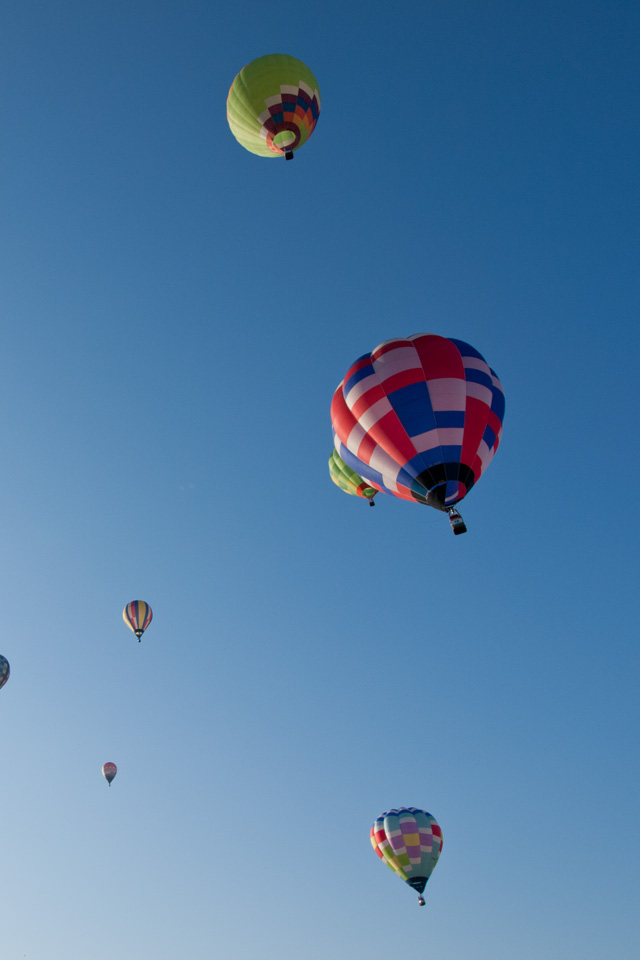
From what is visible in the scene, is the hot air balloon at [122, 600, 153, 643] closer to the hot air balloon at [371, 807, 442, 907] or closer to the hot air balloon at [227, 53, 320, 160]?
the hot air balloon at [371, 807, 442, 907]

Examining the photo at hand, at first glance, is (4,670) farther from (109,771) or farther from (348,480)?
(348,480)

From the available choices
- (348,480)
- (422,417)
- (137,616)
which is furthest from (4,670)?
(422,417)

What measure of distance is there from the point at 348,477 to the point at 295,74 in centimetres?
1277

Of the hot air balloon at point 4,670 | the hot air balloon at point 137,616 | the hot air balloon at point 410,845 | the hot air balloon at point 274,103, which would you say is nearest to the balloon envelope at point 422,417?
the hot air balloon at point 274,103

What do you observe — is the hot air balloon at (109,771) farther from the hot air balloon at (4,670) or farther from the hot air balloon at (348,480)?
the hot air balloon at (348,480)

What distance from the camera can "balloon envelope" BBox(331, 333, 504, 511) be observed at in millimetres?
13883

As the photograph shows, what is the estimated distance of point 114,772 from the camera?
122ft

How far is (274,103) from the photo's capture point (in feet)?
70.8

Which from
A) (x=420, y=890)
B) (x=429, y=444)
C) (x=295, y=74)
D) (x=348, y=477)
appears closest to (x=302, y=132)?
(x=295, y=74)

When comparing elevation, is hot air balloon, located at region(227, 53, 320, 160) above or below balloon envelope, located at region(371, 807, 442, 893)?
above

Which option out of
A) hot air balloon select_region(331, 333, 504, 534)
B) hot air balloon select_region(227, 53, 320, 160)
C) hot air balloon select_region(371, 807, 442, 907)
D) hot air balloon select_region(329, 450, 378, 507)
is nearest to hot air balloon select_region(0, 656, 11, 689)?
hot air balloon select_region(371, 807, 442, 907)

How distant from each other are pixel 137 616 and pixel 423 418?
2103 cm

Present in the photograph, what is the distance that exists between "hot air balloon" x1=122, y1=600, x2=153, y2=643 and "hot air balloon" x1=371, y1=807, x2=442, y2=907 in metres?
12.6

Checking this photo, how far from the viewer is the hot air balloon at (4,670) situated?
3127 cm
